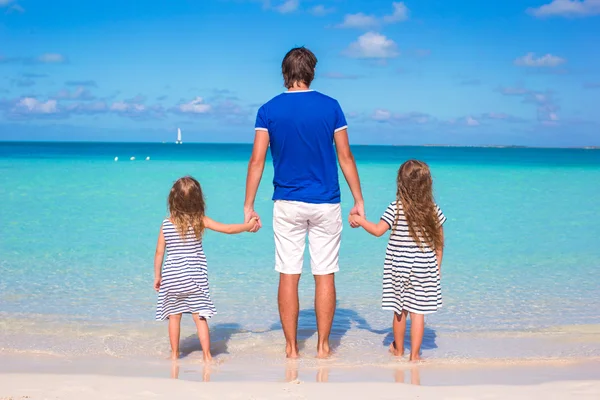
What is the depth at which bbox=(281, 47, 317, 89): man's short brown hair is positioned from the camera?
15.1 ft

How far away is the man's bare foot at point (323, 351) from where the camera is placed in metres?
4.88

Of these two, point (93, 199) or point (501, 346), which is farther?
point (93, 199)

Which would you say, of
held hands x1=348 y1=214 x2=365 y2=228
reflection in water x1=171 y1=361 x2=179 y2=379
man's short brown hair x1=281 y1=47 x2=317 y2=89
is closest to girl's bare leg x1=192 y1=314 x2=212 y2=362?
reflection in water x1=171 y1=361 x2=179 y2=379

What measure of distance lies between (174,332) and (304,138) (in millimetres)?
1605

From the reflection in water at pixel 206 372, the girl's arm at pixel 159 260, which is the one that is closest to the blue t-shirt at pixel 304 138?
the girl's arm at pixel 159 260

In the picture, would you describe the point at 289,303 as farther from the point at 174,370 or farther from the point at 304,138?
the point at 304,138

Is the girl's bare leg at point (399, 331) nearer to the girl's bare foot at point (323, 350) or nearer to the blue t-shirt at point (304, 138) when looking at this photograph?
the girl's bare foot at point (323, 350)

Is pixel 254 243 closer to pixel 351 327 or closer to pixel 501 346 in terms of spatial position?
pixel 351 327

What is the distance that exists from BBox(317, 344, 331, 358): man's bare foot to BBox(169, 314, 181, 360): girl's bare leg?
3.26 feet

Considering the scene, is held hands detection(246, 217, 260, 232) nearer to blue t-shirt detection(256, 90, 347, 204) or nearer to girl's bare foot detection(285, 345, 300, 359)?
blue t-shirt detection(256, 90, 347, 204)

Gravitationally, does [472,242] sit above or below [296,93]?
below

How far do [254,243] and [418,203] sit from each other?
586cm

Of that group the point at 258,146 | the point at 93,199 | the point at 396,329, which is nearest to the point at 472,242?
the point at 396,329

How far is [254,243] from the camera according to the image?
1027cm
